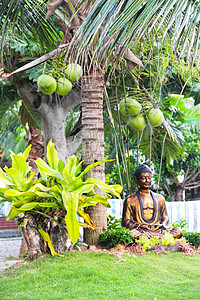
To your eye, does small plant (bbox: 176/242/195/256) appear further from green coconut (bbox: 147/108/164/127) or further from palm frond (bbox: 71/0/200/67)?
palm frond (bbox: 71/0/200/67)

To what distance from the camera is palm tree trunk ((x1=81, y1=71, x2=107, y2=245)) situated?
470 cm

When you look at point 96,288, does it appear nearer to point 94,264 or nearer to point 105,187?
point 94,264

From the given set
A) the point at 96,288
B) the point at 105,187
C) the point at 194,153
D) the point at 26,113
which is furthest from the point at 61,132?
the point at 194,153

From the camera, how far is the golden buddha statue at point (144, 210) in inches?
210

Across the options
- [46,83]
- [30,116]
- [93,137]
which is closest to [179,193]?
[30,116]

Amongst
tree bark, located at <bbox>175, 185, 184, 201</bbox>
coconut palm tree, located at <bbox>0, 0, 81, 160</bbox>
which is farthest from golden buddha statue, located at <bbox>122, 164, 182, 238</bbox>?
tree bark, located at <bbox>175, 185, 184, 201</bbox>

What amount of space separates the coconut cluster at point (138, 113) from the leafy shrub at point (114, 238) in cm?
135

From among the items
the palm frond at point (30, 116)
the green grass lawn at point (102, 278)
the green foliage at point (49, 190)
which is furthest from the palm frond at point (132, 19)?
the palm frond at point (30, 116)

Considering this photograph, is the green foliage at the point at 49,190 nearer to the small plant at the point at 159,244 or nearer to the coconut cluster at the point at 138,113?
the small plant at the point at 159,244

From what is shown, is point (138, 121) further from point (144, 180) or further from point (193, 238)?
point (193, 238)

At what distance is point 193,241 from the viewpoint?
17.1ft

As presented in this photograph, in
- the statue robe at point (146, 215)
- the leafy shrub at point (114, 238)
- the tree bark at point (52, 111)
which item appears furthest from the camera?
the tree bark at point (52, 111)

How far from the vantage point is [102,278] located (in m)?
3.72

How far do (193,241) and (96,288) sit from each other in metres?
2.14
